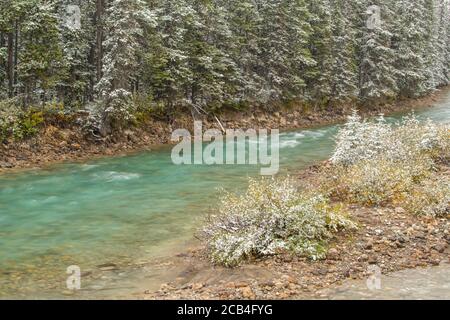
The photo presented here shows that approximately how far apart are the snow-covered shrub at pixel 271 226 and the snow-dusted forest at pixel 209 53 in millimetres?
14852

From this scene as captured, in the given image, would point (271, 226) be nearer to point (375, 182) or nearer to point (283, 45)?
point (375, 182)

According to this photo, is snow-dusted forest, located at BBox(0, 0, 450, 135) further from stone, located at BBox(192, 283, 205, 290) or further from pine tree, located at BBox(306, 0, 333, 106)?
stone, located at BBox(192, 283, 205, 290)

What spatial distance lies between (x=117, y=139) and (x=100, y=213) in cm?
1158

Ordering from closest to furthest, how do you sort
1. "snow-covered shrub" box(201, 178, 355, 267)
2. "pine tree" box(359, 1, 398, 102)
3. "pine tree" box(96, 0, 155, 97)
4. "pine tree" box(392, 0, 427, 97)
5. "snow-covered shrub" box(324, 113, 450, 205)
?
"snow-covered shrub" box(201, 178, 355, 267) → "snow-covered shrub" box(324, 113, 450, 205) → "pine tree" box(96, 0, 155, 97) → "pine tree" box(359, 1, 398, 102) → "pine tree" box(392, 0, 427, 97)

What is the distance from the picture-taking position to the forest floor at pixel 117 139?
21719mm

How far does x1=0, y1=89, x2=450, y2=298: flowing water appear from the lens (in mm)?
10281

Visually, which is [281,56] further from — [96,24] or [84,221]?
[84,221]

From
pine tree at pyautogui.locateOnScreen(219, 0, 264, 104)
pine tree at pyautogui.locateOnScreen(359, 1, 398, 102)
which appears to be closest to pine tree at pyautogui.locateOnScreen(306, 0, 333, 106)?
pine tree at pyautogui.locateOnScreen(359, 1, 398, 102)

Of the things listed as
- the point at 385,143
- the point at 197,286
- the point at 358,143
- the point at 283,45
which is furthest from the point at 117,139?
the point at 197,286

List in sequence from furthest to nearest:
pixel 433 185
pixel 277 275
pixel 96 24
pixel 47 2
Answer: pixel 96 24 → pixel 47 2 → pixel 433 185 → pixel 277 275

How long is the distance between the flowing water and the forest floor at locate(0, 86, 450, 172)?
1.27 metres

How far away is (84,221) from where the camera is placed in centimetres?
1366

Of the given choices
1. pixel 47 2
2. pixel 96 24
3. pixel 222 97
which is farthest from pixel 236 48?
pixel 47 2
